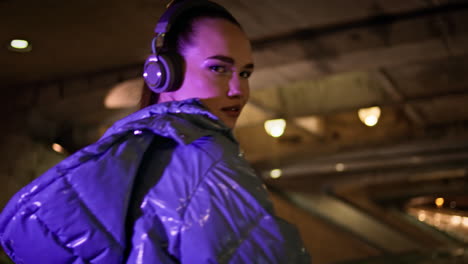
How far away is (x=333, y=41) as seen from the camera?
6.61 metres

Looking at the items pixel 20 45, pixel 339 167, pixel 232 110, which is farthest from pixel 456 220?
pixel 232 110

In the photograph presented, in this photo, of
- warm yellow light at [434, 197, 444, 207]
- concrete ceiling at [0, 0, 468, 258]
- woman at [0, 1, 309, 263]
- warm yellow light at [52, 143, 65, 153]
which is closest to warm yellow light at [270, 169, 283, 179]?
concrete ceiling at [0, 0, 468, 258]

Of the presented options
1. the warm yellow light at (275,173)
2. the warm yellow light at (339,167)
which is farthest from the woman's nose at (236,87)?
the warm yellow light at (275,173)

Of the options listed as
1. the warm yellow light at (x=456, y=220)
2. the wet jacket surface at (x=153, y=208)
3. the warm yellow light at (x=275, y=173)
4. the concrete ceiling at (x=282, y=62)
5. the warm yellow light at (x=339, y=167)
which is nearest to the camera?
the wet jacket surface at (x=153, y=208)

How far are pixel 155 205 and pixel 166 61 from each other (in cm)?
64

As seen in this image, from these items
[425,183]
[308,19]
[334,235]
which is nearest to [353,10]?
[308,19]

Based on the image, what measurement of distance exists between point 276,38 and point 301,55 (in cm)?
41

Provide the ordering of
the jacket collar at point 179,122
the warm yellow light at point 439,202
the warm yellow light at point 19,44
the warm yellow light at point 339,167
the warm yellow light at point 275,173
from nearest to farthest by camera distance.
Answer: the jacket collar at point 179,122
the warm yellow light at point 19,44
the warm yellow light at point 339,167
the warm yellow light at point 275,173
the warm yellow light at point 439,202

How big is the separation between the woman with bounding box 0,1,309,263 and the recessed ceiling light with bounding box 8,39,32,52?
18.7ft

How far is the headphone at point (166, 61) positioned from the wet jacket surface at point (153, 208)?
1.30 feet

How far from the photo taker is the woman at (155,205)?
46.8 inches

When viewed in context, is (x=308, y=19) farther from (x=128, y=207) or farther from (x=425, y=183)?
(x=425, y=183)

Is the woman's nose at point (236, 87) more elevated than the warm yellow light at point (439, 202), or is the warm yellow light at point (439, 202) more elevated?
the warm yellow light at point (439, 202)

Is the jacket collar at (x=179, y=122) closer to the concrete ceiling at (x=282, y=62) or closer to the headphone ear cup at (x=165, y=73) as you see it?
the headphone ear cup at (x=165, y=73)
